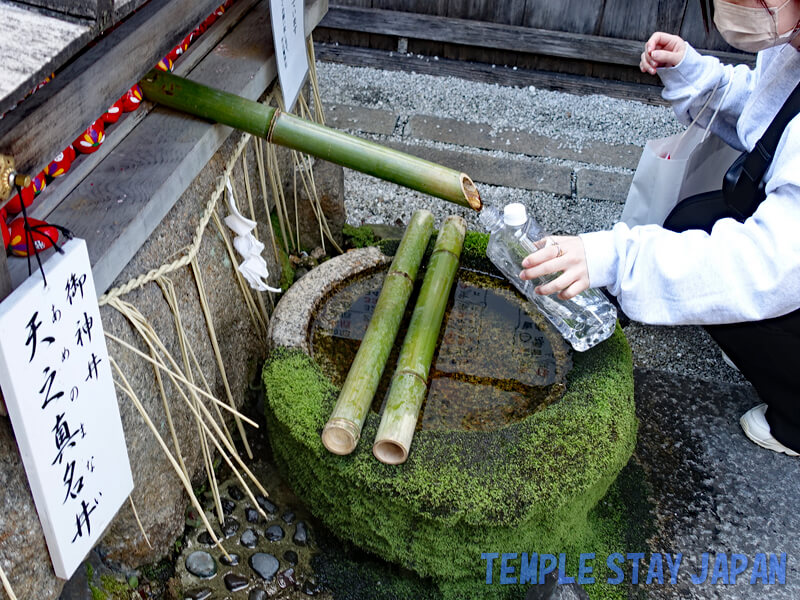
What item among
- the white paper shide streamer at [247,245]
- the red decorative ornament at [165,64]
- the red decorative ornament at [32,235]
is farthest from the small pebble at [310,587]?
the red decorative ornament at [165,64]

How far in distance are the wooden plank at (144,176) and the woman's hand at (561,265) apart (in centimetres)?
90

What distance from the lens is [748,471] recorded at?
100 inches

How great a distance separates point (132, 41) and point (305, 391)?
3.08 feet

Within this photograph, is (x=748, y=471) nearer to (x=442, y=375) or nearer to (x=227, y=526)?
(x=442, y=375)

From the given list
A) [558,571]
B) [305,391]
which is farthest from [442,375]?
[558,571]

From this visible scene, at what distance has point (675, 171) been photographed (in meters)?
2.79

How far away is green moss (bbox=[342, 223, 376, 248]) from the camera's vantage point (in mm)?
3303

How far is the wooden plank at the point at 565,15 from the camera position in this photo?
14.7 feet

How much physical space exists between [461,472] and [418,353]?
1.20 ft

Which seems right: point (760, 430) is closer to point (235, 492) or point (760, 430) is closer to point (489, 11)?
point (235, 492)

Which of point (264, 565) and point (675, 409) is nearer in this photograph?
point (264, 565)

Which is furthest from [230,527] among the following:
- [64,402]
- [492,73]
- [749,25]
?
[492,73]

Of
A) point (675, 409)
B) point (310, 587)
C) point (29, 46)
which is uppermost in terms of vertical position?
point (29, 46)

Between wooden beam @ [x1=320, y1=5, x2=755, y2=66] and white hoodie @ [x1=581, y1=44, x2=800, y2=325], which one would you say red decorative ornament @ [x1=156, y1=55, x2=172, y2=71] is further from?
wooden beam @ [x1=320, y1=5, x2=755, y2=66]
